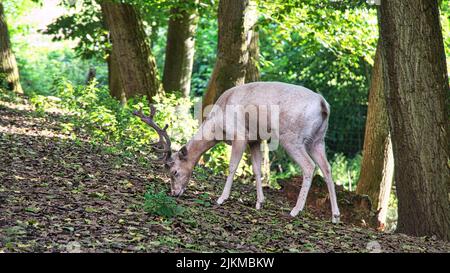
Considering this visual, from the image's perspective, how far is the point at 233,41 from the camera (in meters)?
12.7

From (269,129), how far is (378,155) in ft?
11.9

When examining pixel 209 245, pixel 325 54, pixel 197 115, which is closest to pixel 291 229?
pixel 209 245

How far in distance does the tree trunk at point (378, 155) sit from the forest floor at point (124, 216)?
6.54 ft

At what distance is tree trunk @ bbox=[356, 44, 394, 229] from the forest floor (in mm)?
1993

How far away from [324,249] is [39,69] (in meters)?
26.2

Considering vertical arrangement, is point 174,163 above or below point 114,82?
below

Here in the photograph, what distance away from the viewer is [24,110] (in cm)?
1494

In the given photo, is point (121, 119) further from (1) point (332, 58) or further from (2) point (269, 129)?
(1) point (332, 58)

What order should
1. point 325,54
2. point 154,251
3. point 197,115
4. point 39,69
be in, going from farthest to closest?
point 39,69, point 325,54, point 197,115, point 154,251

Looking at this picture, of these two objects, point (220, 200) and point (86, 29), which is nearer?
point (220, 200)

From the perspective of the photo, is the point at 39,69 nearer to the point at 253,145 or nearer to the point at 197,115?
the point at 197,115

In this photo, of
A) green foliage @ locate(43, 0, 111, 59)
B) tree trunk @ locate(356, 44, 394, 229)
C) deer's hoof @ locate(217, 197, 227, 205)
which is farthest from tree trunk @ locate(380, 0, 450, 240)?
green foliage @ locate(43, 0, 111, 59)

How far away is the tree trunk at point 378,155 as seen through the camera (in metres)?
12.8

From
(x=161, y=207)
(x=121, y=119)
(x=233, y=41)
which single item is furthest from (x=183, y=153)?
(x=121, y=119)
